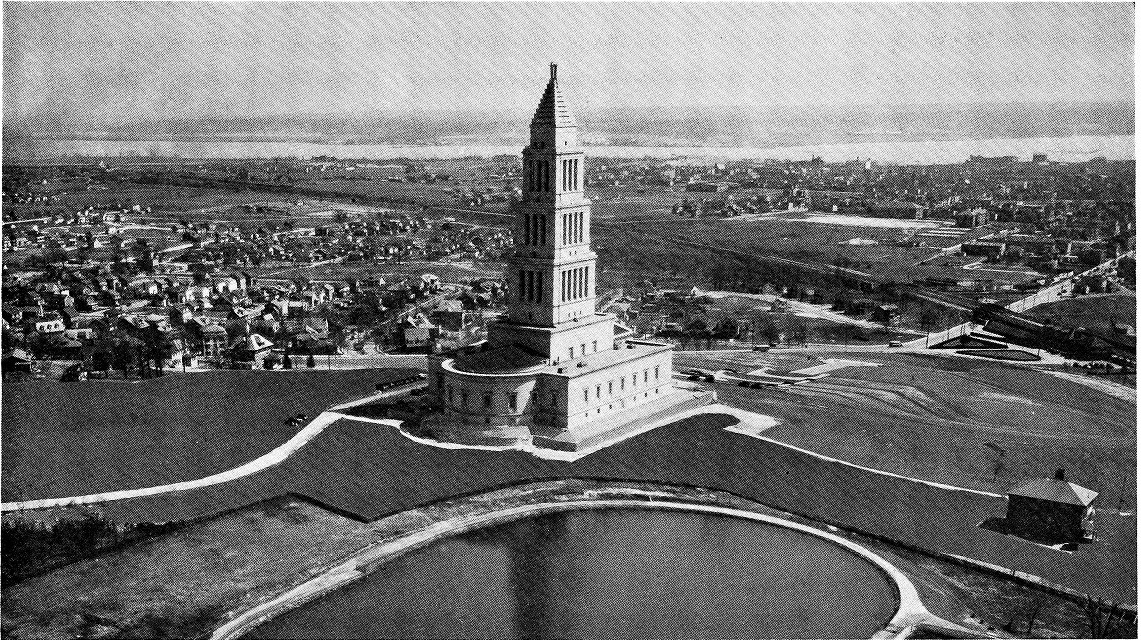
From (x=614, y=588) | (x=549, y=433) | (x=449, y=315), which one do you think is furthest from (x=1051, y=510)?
(x=449, y=315)

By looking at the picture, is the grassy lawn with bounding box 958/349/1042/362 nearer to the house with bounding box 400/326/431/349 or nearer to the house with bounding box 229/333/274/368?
the house with bounding box 400/326/431/349

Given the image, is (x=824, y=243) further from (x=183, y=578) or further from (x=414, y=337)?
(x=183, y=578)

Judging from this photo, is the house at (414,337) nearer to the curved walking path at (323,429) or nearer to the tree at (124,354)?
the curved walking path at (323,429)

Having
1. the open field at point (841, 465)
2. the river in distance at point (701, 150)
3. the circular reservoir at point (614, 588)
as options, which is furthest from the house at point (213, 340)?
the circular reservoir at point (614, 588)

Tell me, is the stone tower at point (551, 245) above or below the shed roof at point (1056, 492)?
above

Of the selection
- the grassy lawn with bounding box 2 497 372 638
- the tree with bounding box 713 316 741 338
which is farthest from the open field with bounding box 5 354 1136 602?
the tree with bounding box 713 316 741 338
